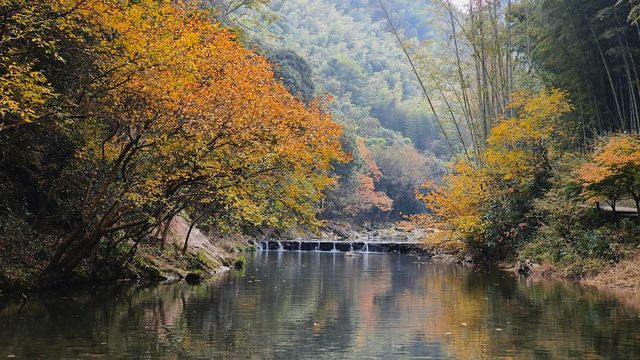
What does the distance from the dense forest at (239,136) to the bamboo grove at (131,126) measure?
0.05 metres

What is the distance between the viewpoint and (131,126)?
13836 millimetres

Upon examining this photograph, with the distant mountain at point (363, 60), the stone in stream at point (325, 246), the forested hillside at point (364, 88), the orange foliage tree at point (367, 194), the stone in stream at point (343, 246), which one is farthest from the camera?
the distant mountain at point (363, 60)

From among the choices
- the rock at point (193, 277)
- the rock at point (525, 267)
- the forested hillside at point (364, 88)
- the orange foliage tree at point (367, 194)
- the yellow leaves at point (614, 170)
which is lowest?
the rock at point (193, 277)

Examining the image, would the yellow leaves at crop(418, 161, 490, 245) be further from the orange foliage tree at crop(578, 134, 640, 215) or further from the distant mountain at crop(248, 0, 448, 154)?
the distant mountain at crop(248, 0, 448, 154)

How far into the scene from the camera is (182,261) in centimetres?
2178

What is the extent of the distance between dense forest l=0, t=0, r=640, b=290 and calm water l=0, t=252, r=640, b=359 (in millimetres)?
1983

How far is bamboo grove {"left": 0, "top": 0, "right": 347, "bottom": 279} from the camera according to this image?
12.0 metres

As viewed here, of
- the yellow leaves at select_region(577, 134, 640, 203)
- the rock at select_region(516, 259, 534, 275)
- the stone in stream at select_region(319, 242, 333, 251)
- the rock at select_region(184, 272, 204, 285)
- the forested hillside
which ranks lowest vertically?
the rock at select_region(184, 272, 204, 285)

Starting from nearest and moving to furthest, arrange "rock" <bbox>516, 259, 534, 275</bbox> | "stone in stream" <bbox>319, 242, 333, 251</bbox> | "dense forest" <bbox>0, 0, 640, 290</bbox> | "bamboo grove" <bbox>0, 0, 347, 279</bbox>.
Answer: "bamboo grove" <bbox>0, 0, 347, 279</bbox> → "dense forest" <bbox>0, 0, 640, 290</bbox> → "rock" <bbox>516, 259, 534, 275</bbox> → "stone in stream" <bbox>319, 242, 333, 251</bbox>

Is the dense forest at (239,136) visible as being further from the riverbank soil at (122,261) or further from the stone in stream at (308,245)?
the stone in stream at (308,245)

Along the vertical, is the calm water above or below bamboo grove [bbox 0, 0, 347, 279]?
below

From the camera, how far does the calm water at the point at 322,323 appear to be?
334 inches

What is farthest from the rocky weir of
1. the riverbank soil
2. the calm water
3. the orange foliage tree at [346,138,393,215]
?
the calm water

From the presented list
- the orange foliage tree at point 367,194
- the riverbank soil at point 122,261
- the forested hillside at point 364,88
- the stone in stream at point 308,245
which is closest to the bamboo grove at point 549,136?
the forested hillside at point 364,88
